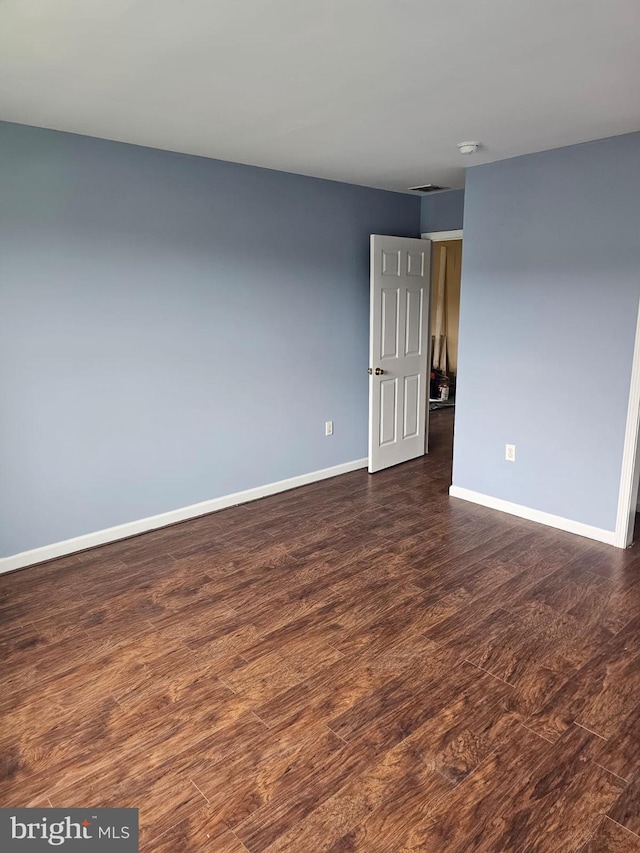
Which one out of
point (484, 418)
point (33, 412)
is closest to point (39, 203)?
point (33, 412)

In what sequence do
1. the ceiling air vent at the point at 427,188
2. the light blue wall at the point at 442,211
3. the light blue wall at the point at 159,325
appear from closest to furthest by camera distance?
the light blue wall at the point at 159,325
the ceiling air vent at the point at 427,188
the light blue wall at the point at 442,211

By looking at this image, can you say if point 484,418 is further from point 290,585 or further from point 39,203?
point 39,203

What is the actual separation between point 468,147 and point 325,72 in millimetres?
1391

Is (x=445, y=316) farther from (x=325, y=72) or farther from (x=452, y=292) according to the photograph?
(x=325, y=72)

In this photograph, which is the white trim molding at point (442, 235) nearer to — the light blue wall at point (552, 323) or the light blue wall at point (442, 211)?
the light blue wall at point (442, 211)

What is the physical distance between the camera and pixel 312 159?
368 centimetres

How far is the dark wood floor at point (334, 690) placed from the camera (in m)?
1.72

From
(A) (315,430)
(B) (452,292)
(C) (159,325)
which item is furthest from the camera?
(B) (452,292)

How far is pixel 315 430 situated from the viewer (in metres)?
4.68

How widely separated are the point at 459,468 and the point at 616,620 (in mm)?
1786

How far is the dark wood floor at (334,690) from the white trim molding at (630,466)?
173 millimetres

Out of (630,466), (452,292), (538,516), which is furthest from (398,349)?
(452,292)

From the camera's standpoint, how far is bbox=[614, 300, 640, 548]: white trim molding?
328 centimetres

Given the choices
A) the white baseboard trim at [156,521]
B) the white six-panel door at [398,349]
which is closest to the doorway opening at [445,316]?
the white six-panel door at [398,349]
